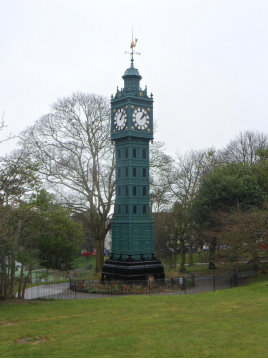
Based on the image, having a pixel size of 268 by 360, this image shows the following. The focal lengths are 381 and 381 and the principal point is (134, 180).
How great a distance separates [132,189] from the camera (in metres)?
27.8

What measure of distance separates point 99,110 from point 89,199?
802cm

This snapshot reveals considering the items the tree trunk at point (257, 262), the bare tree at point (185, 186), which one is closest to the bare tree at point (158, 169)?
the bare tree at point (185, 186)

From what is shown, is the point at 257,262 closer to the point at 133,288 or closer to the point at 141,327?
the point at 133,288

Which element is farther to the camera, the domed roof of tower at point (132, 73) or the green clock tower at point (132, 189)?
the domed roof of tower at point (132, 73)

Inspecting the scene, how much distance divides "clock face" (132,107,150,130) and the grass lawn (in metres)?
12.8

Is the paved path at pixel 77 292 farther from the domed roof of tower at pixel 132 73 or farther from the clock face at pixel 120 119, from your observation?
the domed roof of tower at pixel 132 73

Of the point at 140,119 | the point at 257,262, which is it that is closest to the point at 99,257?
the point at 140,119

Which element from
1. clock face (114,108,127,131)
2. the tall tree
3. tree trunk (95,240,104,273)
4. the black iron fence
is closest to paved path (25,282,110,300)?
the black iron fence

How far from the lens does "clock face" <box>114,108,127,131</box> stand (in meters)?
28.3

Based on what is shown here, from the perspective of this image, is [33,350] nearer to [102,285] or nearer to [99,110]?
[102,285]

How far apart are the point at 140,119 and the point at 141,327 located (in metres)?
18.0

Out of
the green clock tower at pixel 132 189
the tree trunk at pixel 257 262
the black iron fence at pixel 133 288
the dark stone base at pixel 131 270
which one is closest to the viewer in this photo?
the black iron fence at pixel 133 288

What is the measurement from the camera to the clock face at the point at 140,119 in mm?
28219

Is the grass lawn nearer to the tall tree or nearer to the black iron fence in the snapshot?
the black iron fence
